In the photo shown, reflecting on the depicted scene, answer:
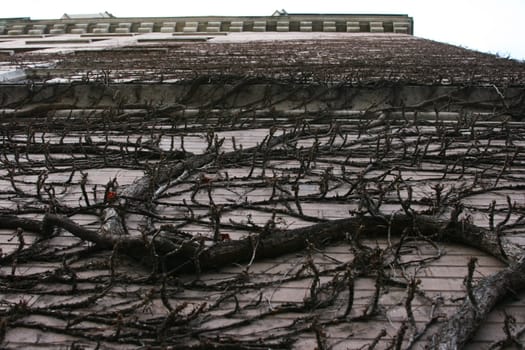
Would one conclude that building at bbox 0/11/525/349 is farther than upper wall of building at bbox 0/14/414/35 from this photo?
No

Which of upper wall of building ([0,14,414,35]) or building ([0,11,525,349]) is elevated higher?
upper wall of building ([0,14,414,35])

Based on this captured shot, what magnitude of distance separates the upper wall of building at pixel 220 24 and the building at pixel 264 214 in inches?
750

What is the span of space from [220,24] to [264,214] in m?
25.7

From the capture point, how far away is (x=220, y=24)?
95.3ft

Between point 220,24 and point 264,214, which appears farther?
point 220,24

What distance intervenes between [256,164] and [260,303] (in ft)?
9.45

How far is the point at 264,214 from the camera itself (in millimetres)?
4629

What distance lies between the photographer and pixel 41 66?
1278 cm

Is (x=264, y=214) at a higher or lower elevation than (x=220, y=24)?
lower

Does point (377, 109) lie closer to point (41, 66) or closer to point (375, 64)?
point (375, 64)

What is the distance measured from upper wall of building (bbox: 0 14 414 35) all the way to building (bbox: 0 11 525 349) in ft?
62.5

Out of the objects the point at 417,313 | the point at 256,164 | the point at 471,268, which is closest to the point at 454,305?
the point at 417,313

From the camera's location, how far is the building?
120 inches

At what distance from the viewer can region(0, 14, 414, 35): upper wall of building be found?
1115 inches
